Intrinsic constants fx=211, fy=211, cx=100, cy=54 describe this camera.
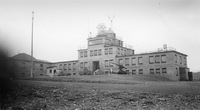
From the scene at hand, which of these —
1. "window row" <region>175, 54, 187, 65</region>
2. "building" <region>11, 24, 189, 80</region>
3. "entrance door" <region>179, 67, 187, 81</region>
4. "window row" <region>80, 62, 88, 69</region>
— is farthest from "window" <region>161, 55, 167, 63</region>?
"window row" <region>80, 62, 88, 69</region>

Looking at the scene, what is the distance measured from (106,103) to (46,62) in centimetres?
6317

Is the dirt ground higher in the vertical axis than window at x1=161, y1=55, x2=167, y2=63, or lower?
lower

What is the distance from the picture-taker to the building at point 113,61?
4969 centimetres

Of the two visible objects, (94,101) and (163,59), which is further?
(163,59)

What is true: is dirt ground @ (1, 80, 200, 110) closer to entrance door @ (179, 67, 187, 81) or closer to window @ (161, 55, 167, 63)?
window @ (161, 55, 167, 63)

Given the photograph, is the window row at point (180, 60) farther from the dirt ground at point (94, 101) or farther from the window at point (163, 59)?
the dirt ground at point (94, 101)

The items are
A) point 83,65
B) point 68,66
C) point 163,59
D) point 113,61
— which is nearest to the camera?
point 163,59

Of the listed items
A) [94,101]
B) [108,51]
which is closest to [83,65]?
[108,51]

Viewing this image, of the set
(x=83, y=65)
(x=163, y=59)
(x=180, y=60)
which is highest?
A: (x=163, y=59)

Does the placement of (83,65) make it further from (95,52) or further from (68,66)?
(68,66)

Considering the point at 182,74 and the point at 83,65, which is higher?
the point at 83,65

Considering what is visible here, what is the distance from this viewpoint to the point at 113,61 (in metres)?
58.6

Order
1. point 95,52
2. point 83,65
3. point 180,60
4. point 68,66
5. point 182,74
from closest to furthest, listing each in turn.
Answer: point 182,74 → point 180,60 → point 95,52 → point 83,65 → point 68,66

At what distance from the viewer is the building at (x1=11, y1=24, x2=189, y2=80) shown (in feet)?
163
